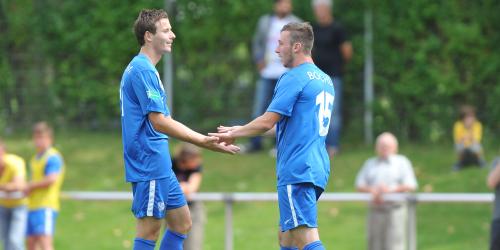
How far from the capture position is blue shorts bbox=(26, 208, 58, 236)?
1327cm

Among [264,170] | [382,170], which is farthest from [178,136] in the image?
[264,170]

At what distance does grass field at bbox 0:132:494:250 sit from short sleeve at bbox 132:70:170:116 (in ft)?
17.0

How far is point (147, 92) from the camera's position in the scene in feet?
28.2

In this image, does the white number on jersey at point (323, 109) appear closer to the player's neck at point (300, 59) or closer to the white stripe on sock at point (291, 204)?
the player's neck at point (300, 59)

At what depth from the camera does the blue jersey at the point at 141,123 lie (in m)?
8.61

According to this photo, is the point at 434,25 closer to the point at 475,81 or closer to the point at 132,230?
the point at 475,81

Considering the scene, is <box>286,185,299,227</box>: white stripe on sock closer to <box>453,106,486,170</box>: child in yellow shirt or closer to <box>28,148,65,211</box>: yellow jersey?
<box>28,148,65,211</box>: yellow jersey

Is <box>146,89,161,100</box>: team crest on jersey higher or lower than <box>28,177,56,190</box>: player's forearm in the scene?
higher

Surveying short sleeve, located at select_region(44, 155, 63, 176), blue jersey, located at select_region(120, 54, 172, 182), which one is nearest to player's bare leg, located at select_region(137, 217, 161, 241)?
blue jersey, located at select_region(120, 54, 172, 182)

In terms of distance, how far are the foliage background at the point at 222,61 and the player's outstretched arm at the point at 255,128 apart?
27.4ft

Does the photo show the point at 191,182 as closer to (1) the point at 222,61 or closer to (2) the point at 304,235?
(2) the point at 304,235

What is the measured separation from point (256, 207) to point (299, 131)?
21.7 ft

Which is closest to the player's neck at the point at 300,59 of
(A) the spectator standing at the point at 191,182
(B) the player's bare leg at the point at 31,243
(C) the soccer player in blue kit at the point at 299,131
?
(C) the soccer player in blue kit at the point at 299,131

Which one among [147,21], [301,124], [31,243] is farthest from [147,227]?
[31,243]
